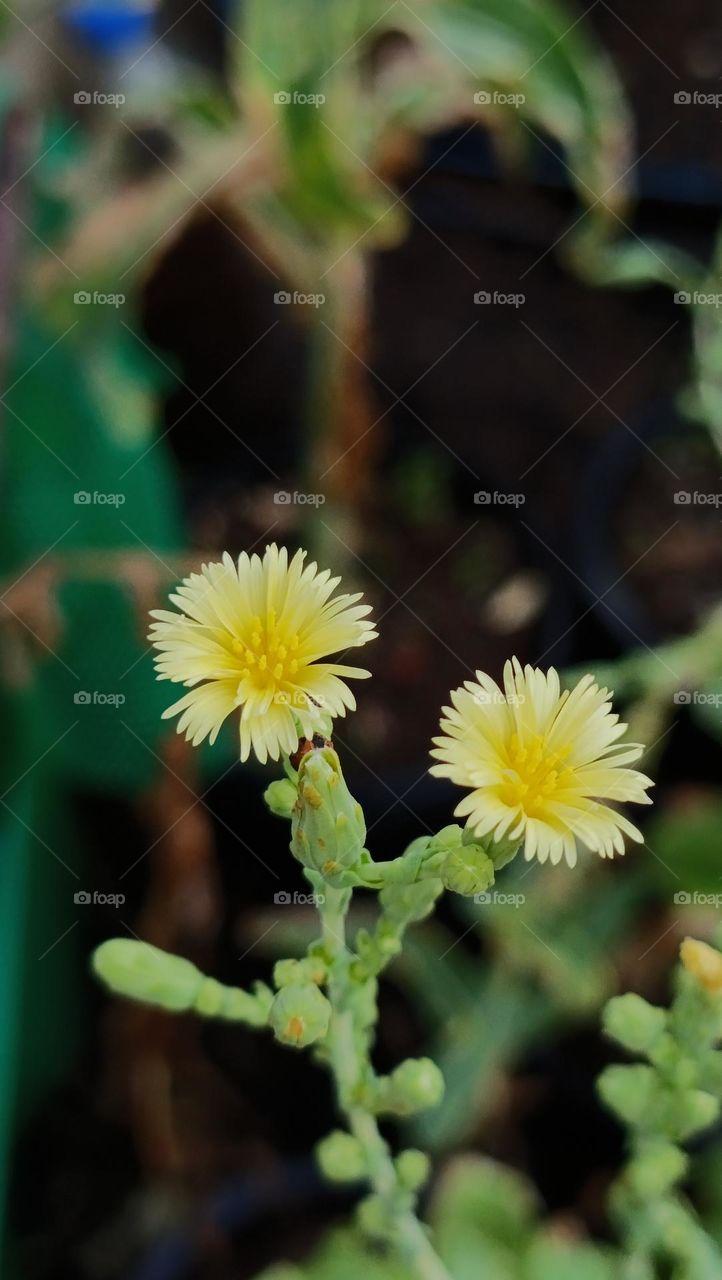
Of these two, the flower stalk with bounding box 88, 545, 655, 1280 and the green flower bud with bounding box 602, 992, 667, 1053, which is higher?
the flower stalk with bounding box 88, 545, 655, 1280

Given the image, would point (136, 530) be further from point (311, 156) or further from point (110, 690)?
point (311, 156)

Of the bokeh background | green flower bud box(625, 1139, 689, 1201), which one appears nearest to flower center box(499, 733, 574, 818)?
green flower bud box(625, 1139, 689, 1201)

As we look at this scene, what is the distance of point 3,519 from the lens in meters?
0.91

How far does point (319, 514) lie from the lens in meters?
1.01

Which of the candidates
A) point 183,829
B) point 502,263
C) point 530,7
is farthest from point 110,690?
point 502,263

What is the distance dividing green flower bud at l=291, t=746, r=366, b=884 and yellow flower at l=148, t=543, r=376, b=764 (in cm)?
1

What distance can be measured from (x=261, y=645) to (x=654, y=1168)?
294 millimetres

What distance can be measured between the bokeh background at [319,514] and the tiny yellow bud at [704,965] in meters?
0.29

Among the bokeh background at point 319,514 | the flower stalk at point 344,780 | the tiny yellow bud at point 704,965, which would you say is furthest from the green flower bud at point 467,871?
the bokeh background at point 319,514

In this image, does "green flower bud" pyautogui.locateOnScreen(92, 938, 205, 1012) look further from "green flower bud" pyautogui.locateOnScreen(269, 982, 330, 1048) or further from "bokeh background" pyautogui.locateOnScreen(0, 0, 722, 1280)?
"bokeh background" pyautogui.locateOnScreen(0, 0, 722, 1280)

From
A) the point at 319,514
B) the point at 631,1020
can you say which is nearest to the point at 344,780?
the point at 631,1020

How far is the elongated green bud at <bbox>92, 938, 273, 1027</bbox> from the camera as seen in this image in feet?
1.46

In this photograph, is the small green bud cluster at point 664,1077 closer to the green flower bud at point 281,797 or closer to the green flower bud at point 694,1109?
the green flower bud at point 694,1109

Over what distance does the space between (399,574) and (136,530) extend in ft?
1.06
